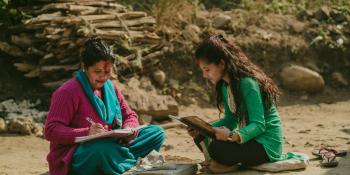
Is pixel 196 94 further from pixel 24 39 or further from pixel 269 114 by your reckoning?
pixel 269 114

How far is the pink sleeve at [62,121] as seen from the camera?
17.8 feet

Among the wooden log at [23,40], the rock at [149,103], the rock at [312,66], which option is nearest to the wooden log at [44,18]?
the wooden log at [23,40]

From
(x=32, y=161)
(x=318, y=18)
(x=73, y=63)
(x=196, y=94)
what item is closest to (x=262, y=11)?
(x=318, y=18)

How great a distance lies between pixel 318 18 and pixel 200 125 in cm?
672

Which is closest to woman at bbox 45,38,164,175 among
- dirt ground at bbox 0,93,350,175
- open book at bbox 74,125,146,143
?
open book at bbox 74,125,146,143

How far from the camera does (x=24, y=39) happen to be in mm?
9766

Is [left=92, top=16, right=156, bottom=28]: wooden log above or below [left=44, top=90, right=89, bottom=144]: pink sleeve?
above

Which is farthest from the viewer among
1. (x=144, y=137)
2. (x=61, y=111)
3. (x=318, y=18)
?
(x=318, y=18)

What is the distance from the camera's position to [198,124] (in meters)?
5.48

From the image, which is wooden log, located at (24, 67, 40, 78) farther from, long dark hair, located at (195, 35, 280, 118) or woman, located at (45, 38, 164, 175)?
long dark hair, located at (195, 35, 280, 118)

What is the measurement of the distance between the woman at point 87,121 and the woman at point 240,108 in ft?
2.39

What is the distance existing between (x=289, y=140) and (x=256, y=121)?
2646 millimetres

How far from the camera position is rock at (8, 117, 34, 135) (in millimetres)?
8695

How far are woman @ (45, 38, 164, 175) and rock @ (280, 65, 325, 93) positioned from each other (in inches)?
214
